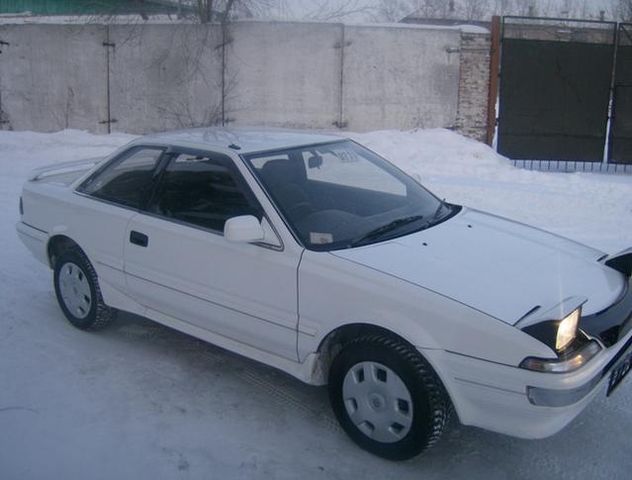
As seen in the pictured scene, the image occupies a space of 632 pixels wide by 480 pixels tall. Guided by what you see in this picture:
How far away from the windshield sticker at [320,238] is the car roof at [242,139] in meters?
0.77

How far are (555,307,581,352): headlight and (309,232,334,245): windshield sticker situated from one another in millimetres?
1250

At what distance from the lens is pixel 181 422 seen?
145 inches

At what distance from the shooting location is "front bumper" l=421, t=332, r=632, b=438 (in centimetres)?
290

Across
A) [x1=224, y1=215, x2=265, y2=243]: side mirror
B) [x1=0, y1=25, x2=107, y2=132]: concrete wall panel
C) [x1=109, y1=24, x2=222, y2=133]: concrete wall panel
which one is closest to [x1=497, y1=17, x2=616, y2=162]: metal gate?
[x1=109, y1=24, x2=222, y2=133]: concrete wall panel

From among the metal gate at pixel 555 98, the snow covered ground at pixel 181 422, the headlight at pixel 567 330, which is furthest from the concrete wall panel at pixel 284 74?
the headlight at pixel 567 330

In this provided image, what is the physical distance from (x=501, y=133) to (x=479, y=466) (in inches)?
379

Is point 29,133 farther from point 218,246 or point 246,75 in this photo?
point 218,246

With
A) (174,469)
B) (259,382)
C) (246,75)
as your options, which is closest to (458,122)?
(246,75)

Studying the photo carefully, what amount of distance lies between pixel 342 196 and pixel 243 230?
887mm

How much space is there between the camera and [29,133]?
14172 millimetres

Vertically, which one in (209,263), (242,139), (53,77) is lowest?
(209,263)

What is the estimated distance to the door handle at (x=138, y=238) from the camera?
427 centimetres

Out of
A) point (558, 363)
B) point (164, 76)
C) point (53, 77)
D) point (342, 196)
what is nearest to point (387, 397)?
point (558, 363)

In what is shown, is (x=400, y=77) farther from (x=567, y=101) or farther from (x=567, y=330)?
(x=567, y=330)
